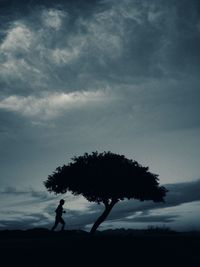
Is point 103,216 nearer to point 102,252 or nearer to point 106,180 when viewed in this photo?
point 106,180

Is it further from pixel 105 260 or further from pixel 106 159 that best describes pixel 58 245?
pixel 106 159

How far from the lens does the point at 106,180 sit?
37.5 metres

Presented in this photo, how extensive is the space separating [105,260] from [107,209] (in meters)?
16.4

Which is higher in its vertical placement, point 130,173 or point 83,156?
point 83,156

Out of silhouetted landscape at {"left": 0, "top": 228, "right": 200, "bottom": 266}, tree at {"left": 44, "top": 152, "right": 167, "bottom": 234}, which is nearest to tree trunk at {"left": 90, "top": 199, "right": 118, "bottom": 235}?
tree at {"left": 44, "top": 152, "right": 167, "bottom": 234}

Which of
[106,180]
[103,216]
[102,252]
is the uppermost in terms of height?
[106,180]

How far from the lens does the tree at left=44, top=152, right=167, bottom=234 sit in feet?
123

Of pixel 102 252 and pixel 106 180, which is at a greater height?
pixel 106 180

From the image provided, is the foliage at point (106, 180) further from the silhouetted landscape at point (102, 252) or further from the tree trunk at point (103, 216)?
the silhouetted landscape at point (102, 252)

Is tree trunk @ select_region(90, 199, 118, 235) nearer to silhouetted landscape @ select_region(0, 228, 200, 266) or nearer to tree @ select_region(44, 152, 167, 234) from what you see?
tree @ select_region(44, 152, 167, 234)

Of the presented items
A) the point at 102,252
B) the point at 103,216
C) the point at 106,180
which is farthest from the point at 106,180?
the point at 102,252

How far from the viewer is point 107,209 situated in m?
37.4

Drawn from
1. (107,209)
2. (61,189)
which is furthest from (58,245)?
(61,189)

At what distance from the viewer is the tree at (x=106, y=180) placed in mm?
37594
